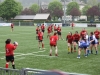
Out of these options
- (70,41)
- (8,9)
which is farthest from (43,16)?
(70,41)

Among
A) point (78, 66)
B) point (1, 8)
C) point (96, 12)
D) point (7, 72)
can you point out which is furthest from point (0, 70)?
point (96, 12)

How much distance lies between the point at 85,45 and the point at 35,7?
14615 cm

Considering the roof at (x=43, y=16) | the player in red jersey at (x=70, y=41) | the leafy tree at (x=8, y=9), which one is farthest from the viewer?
the roof at (x=43, y=16)

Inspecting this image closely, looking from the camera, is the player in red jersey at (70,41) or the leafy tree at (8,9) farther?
the leafy tree at (8,9)

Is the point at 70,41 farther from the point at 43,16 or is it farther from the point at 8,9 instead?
the point at 43,16

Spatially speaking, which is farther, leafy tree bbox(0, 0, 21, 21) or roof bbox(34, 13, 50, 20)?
roof bbox(34, 13, 50, 20)

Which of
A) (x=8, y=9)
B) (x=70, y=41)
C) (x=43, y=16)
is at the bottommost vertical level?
(x=70, y=41)

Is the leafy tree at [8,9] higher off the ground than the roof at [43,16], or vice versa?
the leafy tree at [8,9]

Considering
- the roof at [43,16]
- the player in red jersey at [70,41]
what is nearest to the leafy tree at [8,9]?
the roof at [43,16]

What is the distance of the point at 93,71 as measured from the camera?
13.4 m

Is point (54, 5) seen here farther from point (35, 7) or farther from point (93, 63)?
point (93, 63)

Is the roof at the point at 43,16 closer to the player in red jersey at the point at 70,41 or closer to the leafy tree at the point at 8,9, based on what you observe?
the leafy tree at the point at 8,9

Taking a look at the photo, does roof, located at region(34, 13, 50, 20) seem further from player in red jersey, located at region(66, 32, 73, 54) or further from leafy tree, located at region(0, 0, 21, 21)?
player in red jersey, located at region(66, 32, 73, 54)

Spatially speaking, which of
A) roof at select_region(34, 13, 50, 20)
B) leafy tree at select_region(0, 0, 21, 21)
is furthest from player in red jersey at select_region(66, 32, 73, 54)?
roof at select_region(34, 13, 50, 20)
